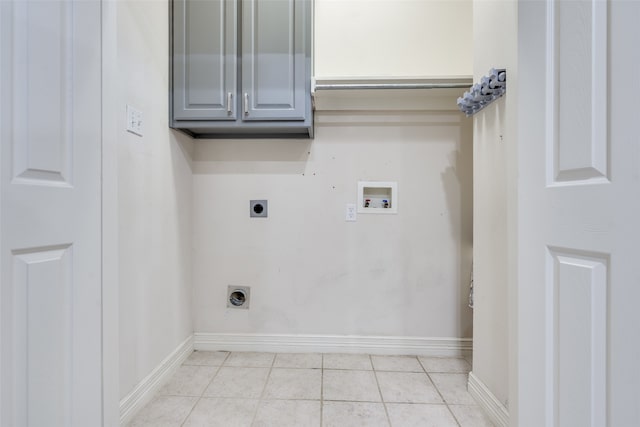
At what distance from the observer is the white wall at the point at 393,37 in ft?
6.62

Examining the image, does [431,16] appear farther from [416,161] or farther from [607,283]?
[607,283]

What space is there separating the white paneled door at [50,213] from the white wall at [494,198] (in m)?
1.54

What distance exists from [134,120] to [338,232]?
54.5 inches

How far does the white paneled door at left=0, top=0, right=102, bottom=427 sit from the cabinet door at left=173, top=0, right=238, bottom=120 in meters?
0.72

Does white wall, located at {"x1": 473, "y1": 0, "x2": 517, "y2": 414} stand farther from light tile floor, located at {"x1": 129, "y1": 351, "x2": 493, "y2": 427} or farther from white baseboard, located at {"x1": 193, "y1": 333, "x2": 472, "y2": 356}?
white baseboard, located at {"x1": 193, "y1": 333, "x2": 472, "y2": 356}

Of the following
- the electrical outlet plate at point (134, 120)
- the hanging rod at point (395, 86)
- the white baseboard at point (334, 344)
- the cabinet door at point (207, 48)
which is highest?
the cabinet door at point (207, 48)

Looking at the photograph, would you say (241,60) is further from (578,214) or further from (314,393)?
Result: (314,393)

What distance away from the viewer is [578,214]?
2.34ft

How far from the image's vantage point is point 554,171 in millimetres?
793

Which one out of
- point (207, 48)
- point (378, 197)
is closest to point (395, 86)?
point (378, 197)

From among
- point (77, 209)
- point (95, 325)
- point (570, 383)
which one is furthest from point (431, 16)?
point (95, 325)

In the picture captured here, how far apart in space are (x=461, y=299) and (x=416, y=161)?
1.05m

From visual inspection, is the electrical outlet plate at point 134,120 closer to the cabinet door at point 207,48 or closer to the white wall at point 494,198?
the cabinet door at point 207,48

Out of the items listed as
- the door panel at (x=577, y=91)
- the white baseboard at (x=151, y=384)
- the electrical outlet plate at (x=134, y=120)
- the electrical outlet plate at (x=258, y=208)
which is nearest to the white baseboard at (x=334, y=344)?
the white baseboard at (x=151, y=384)
